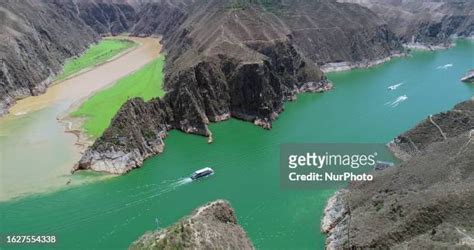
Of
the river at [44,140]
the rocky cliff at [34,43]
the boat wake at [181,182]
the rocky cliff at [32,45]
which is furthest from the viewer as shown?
the rocky cliff at [34,43]

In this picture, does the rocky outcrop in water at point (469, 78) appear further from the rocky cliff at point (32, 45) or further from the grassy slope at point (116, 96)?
the rocky cliff at point (32, 45)

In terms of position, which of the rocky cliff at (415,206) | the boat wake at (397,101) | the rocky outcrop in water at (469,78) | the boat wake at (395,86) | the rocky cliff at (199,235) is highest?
the rocky cliff at (199,235)

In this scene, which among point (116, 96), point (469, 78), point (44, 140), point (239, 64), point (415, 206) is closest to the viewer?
point (415, 206)

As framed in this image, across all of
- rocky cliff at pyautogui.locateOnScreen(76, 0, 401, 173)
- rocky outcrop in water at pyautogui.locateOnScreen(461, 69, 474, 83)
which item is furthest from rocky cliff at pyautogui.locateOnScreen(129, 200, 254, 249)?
rocky outcrop in water at pyautogui.locateOnScreen(461, 69, 474, 83)

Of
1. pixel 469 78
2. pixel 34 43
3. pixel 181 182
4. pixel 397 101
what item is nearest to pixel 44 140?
pixel 181 182

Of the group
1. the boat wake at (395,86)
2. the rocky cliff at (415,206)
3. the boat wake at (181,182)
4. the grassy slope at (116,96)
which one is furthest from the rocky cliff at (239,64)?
the rocky cliff at (415,206)

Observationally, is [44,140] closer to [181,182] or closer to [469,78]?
[181,182]
